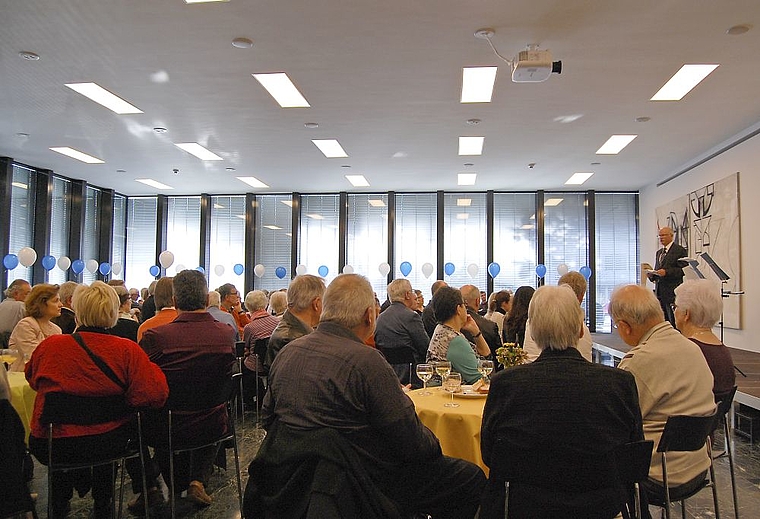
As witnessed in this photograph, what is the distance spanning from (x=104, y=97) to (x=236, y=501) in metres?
5.62

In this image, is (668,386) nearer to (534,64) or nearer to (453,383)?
(453,383)

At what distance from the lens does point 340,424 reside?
213 cm

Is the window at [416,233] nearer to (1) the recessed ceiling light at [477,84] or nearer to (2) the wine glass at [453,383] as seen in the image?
(1) the recessed ceiling light at [477,84]

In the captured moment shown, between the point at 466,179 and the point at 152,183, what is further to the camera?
the point at 152,183

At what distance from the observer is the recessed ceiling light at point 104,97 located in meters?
6.97

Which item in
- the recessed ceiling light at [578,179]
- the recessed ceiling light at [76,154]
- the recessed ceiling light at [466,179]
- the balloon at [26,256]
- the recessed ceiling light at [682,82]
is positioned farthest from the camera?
the recessed ceiling light at [466,179]

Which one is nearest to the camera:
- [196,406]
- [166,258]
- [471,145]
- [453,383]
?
[453,383]

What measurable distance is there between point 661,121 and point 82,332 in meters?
7.95

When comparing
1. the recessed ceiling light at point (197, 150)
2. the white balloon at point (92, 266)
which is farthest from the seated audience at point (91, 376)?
the white balloon at point (92, 266)

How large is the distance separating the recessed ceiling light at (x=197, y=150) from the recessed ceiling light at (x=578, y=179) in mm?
7305

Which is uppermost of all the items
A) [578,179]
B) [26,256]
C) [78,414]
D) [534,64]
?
[578,179]

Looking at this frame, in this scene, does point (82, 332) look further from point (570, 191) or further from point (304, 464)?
point (570, 191)

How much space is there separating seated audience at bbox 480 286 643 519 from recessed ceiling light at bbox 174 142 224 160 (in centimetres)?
864

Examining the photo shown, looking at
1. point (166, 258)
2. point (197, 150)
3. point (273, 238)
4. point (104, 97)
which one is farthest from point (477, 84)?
point (166, 258)
